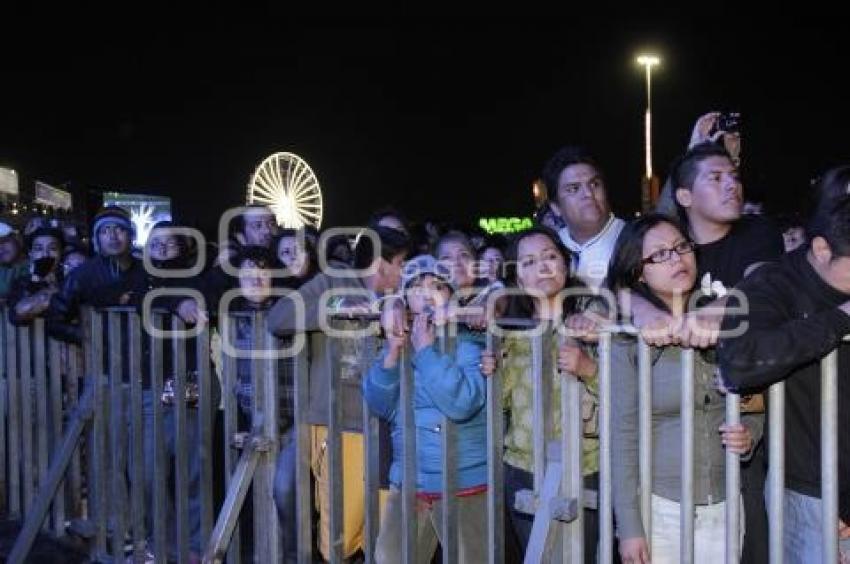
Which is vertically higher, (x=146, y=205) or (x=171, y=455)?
(x=146, y=205)

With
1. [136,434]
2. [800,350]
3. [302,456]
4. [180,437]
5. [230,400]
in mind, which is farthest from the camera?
[136,434]

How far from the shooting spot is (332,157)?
1297 inches

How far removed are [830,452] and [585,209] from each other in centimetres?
233

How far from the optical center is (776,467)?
285cm

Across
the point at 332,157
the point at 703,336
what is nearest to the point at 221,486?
the point at 703,336

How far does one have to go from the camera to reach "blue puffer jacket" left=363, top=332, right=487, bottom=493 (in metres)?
3.69

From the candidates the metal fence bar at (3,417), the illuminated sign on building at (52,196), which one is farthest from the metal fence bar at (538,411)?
the illuminated sign on building at (52,196)

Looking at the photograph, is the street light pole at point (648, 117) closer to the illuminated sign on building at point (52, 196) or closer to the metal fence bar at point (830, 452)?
the metal fence bar at point (830, 452)

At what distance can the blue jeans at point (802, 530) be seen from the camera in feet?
9.56

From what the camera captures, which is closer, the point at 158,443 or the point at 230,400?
the point at 230,400

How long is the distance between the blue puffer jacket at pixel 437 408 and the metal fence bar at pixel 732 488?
1.09 metres

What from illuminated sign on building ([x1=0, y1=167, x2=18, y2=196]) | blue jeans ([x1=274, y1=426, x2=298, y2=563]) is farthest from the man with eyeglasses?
illuminated sign on building ([x1=0, y1=167, x2=18, y2=196])

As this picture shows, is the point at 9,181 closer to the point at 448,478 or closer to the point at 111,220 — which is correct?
the point at 111,220

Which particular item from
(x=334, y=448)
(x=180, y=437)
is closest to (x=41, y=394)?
(x=180, y=437)
